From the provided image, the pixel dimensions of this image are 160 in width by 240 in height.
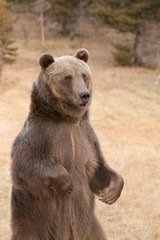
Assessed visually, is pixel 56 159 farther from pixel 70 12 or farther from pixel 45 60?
pixel 70 12

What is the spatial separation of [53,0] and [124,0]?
9.48 meters

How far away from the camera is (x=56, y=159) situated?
12.1 ft

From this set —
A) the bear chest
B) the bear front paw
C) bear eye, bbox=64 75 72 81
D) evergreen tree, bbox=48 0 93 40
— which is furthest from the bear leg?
evergreen tree, bbox=48 0 93 40

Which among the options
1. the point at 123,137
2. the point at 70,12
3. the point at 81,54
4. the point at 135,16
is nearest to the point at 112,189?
the point at 81,54

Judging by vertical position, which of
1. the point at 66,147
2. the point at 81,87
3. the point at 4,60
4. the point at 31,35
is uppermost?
the point at 81,87

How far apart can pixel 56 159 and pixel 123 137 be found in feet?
26.5

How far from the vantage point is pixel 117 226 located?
19.9 feet

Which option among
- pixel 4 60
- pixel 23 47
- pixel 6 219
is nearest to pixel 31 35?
pixel 23 47

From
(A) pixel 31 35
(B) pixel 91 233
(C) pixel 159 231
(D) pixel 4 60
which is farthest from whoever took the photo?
(A) pixel 31 35

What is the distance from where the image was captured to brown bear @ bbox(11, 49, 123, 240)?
352 cm

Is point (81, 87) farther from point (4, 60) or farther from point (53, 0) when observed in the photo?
point (53, 0)

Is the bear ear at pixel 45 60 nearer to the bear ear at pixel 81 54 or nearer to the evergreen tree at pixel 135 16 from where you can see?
the bear ear at pixel 81 54

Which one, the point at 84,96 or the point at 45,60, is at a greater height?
the point at 45,60

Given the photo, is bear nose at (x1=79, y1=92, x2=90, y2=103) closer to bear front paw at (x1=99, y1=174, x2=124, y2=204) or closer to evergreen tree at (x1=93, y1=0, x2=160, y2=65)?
bear front paw at (x1=99, y1=174, x2=124, y2=204)
